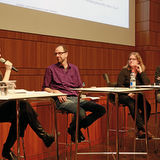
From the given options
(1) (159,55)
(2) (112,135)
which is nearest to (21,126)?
(2) (112,135)

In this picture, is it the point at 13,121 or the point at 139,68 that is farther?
the point at 139,68

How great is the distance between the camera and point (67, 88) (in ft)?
10.7

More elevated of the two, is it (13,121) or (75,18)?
(75,18)

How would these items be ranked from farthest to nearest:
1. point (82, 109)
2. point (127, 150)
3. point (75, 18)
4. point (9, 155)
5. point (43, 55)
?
1. point (75, 18)
2. point (43, 55)
3. point (127, 150)
4. point (82, 109)
5. point (9, 155)

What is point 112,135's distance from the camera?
4133 millimetres

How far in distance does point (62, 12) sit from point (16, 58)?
1065 mm

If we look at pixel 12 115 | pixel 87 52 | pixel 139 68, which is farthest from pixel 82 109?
pixel 87 52

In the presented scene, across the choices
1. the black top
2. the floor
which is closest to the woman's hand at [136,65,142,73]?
the black top

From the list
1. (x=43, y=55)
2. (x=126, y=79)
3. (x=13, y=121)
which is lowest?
(x=13, y=121)

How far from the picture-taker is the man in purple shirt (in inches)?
116

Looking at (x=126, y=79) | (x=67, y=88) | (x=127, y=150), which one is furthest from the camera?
(x=126, y=79)

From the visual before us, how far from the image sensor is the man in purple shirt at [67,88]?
116 inches

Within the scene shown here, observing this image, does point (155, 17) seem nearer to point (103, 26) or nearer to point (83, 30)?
point (103, 26)

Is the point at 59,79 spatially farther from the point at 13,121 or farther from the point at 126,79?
the point at 13,121
